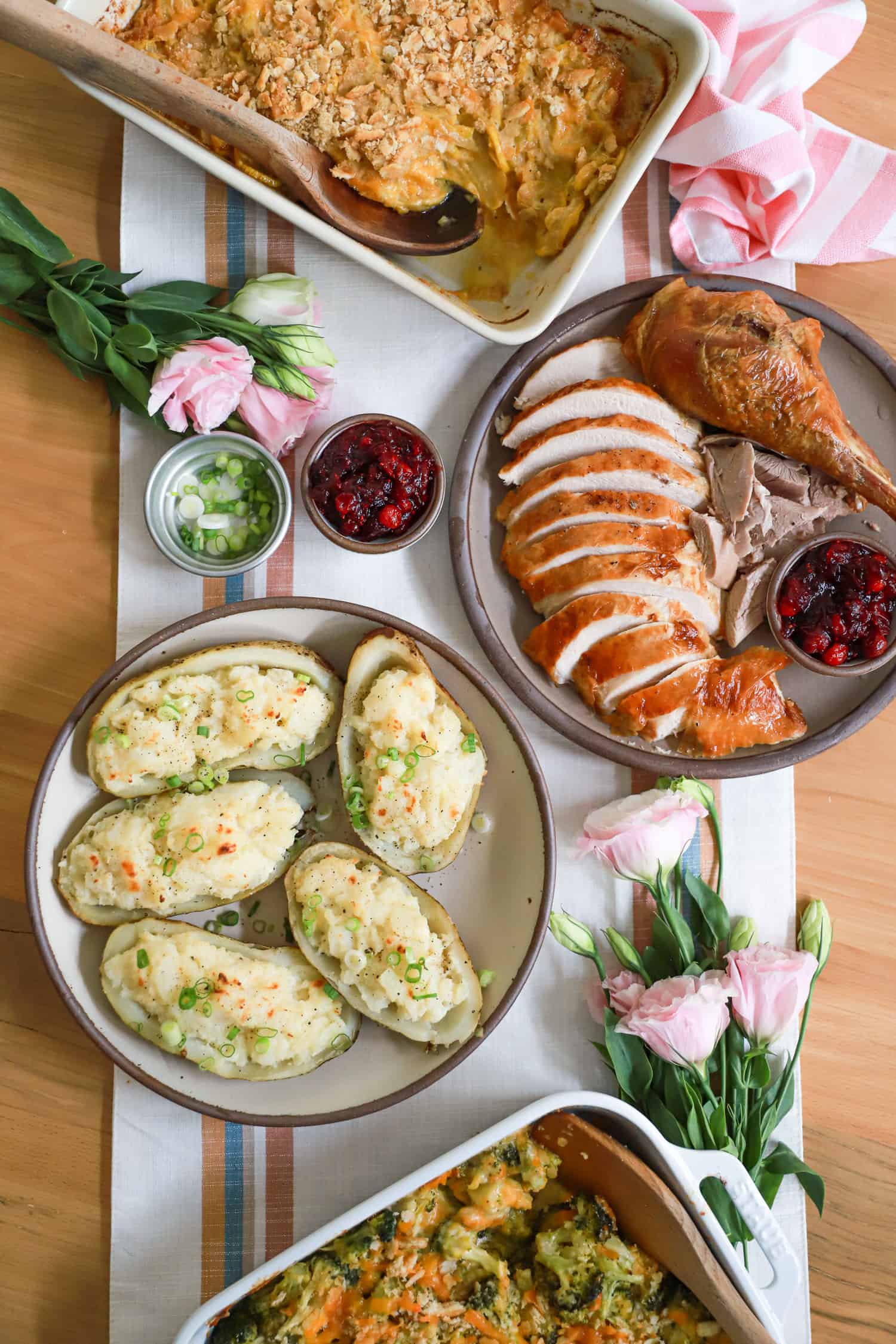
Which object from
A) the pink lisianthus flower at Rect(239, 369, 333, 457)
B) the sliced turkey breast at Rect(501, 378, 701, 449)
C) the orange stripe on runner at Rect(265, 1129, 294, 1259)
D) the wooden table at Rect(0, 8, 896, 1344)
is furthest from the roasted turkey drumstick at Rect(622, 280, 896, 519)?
the orange stripe on runner at Rect(265, 1129, 294, 1259)

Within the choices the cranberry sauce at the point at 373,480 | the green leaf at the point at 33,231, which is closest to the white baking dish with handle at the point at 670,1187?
the cranberry sauce at the point at 373,480

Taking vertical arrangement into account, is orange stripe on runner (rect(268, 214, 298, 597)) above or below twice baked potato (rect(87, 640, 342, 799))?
above

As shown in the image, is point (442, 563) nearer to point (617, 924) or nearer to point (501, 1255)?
point (617, 924)

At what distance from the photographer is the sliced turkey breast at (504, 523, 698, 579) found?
2.29m

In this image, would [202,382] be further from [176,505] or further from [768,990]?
[768,990]

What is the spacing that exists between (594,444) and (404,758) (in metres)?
0.89

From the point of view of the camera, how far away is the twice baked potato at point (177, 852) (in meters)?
2.27

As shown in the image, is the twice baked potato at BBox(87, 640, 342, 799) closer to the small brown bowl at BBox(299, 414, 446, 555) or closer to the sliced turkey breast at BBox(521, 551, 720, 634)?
the small brown bowl at BBox(299, 414, 446, 555)

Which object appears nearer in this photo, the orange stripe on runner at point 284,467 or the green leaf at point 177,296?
the green leaf at point 177,296

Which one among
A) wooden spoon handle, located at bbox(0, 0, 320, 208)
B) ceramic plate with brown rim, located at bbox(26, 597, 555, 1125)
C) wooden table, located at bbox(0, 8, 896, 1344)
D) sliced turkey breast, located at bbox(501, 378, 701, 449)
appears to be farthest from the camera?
wooden table, located at bbox(0, 8, 896, 1344)

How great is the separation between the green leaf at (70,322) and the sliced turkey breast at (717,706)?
1552mm

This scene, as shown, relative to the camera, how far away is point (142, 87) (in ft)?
6.94

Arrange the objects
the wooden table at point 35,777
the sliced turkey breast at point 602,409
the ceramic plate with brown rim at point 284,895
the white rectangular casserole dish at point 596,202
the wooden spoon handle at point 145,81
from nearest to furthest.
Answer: the wooden spoon handle at point 145,81, the white rectangular casserole dish at point 596,202, the ceramic plate with brown rim at point 284,895, the sliced turkey breast at point 602,409, the wooden table at point 35,777

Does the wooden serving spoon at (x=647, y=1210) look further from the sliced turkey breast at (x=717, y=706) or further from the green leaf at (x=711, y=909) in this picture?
the sliced turkey breast at (x=717, y=706)
